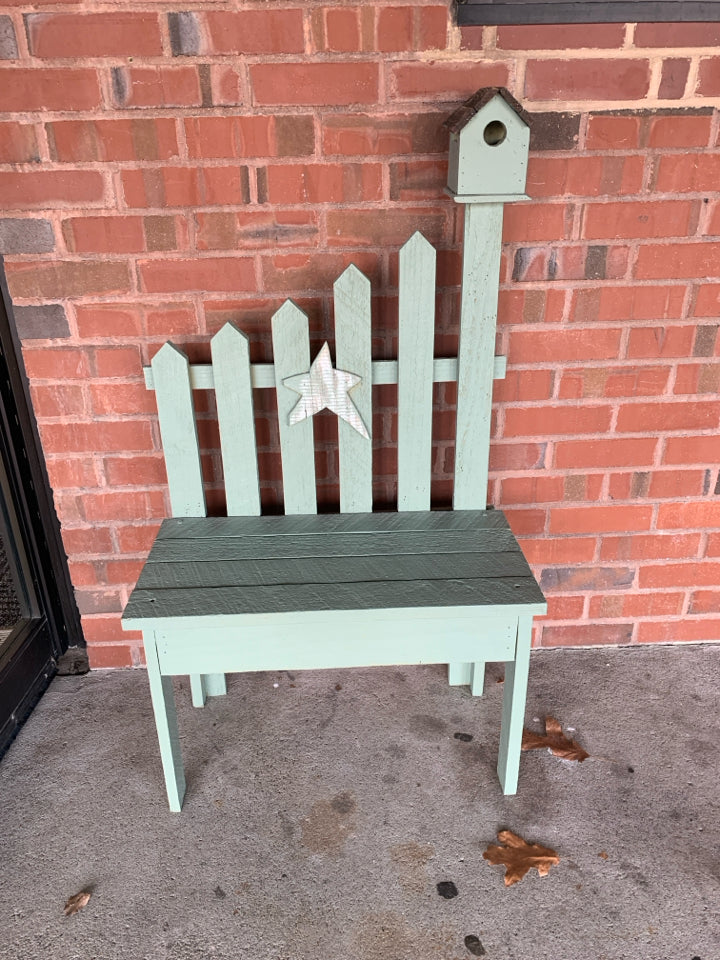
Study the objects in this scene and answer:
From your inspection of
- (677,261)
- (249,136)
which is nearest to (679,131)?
(677,261)

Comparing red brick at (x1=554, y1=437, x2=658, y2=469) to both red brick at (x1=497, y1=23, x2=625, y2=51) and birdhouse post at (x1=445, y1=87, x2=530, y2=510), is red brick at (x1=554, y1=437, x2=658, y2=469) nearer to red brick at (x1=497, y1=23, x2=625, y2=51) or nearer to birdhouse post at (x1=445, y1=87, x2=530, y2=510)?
birdhouse post at (x1=445, y1=87, x2=530, y2=510)

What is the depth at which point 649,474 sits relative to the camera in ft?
7.72

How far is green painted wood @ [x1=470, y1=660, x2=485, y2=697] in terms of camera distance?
2318 millimetres

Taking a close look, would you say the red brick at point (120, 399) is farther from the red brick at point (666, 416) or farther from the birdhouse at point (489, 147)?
the red brick at point (666, 416)

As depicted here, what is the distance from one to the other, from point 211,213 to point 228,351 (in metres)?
0.36

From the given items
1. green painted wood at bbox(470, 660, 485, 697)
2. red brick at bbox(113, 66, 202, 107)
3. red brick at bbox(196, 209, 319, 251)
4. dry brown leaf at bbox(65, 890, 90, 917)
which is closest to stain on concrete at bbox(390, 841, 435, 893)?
green painted wood at bbox(470, 660, 485, 697)

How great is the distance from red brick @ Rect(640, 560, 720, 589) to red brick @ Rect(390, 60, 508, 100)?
59.4 inches

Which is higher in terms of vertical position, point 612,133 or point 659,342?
point 612,133

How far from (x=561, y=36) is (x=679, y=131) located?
39 centimetres

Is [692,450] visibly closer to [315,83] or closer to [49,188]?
[315,83]

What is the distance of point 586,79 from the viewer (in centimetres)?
191

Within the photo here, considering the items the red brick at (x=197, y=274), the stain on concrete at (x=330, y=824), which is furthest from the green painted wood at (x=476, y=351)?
the stain on concrete at (x=330, y=824)

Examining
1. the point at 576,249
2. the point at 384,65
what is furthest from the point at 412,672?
the point at 384,65

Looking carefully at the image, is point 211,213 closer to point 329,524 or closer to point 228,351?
point 228,351
